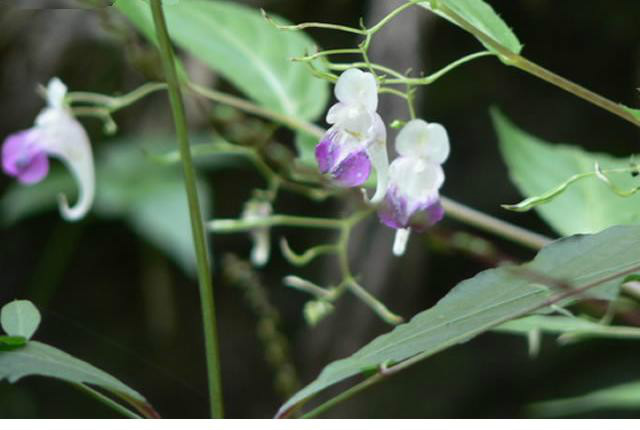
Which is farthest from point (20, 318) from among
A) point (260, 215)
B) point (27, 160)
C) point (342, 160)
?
point (260, 215)

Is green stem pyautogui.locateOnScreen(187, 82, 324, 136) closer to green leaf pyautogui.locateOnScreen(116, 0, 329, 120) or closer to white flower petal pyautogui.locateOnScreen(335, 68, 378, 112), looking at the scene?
green leaf pyautogui.locateOnScreen(116, 0, 329, 120)

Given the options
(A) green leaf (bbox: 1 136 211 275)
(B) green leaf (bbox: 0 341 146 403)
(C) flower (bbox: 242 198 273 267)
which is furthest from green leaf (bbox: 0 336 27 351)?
(A) green leaf (bbox: 1 136 211 275)

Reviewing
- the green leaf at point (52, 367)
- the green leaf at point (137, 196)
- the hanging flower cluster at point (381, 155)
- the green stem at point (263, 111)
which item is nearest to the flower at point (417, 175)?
the hanging flower cluster at point (381, 155)

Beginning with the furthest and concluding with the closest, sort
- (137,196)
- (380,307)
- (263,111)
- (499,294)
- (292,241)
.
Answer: (292,241), (137,196), (263,111), (380,307), (499,294)

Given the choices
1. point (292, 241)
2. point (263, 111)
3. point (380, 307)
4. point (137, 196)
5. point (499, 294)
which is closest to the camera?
point (499, 294)

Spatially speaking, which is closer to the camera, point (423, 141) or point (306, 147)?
point (423, 141)

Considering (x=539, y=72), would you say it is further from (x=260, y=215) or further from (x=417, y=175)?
(x=260, y=215)
